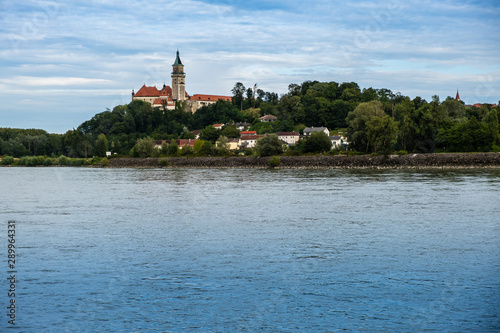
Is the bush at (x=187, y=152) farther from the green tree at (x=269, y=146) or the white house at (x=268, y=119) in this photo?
the white house at (x=268, y=119)

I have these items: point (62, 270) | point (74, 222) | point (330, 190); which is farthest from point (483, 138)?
point (62, 270)

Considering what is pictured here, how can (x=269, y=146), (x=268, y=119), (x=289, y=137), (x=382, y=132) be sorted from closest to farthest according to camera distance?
1. (x=382, y=132)
2. (x=269, y=146)
3. (x=289, y=137)
4. (x=268, y=119)

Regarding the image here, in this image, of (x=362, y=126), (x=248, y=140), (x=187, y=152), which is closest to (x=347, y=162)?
(x=362, y=126)

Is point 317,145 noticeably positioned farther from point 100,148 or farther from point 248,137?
point 100,148

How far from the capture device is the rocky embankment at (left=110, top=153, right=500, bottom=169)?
287 feet

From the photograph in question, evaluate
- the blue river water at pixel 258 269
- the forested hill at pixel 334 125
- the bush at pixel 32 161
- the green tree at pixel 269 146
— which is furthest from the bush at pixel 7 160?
the blue river water at pixel 258 269

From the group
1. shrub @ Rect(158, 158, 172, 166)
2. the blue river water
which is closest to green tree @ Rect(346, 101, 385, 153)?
shrub @ Rect(158, 158, 172, 166)

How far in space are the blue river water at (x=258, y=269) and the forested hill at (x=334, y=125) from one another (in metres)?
69.3

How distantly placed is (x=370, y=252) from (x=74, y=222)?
1735 cm

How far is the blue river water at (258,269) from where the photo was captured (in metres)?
13.5

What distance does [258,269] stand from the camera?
59.4 ft

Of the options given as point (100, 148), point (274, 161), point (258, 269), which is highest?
point (100, 148)

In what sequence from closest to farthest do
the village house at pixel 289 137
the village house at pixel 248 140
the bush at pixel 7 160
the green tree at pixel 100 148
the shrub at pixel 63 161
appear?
the shrub at pixel 63 161 → the bush at pixel 7 160 → the village house at pixel 289 137 → the green tree at pixel 100 148 → the village house at pixel 248 140

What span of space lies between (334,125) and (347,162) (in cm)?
7683
